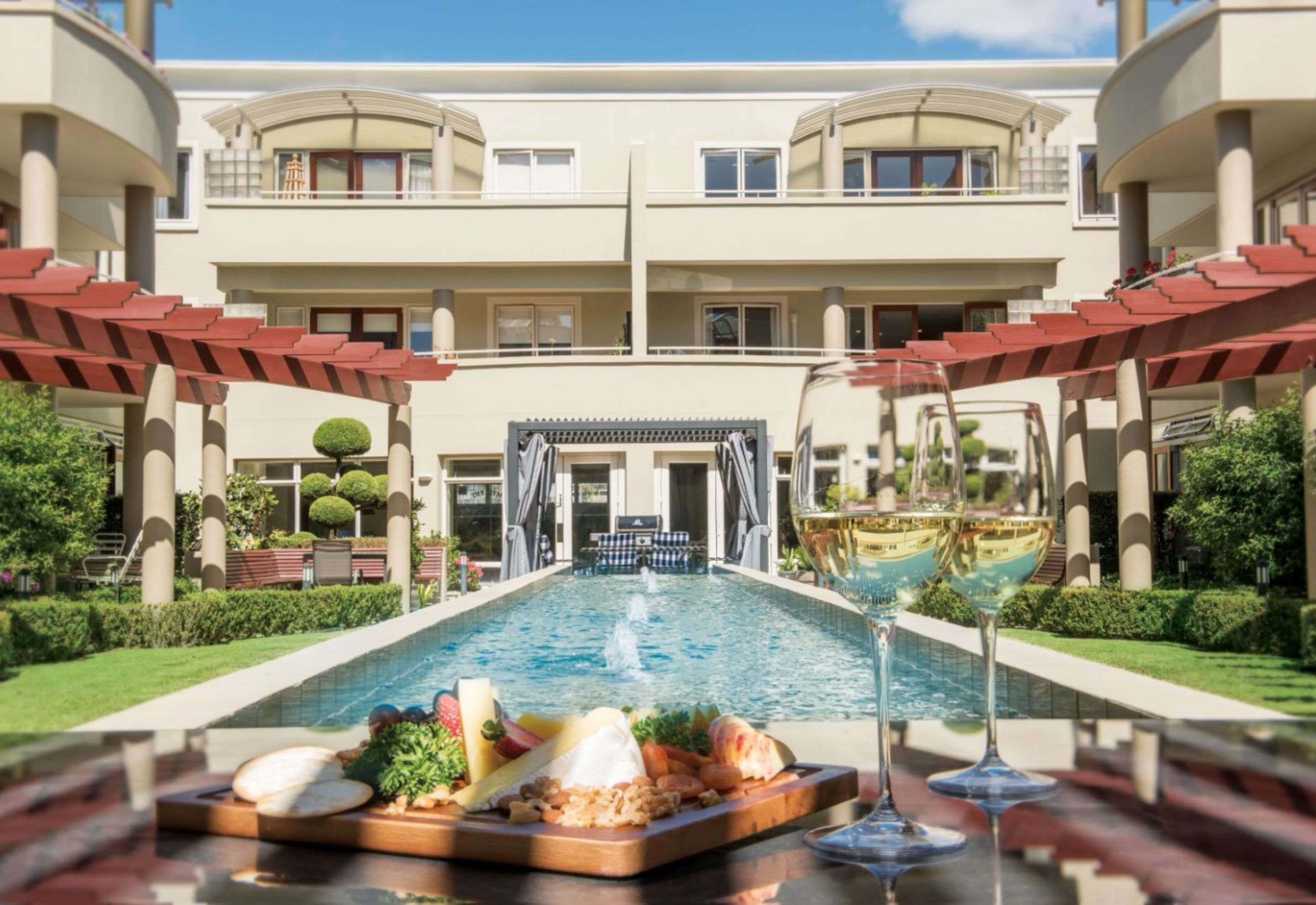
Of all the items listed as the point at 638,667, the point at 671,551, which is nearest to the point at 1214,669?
the point at 638,667

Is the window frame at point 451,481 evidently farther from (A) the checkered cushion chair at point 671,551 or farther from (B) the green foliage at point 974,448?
(B) the green foliage at point 974,448

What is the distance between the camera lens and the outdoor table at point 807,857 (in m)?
0.84

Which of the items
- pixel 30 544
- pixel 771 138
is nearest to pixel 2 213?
pixel 30 544

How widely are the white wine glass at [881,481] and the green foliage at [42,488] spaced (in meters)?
11.9

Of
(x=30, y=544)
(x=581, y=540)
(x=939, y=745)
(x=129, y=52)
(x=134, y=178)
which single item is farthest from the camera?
(x=581, y=540)

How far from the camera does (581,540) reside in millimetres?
24562

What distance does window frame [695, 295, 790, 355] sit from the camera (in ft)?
85.3

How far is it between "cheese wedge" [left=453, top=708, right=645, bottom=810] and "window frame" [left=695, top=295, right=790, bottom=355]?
2488 centimetres

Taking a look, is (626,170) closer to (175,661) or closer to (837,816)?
(175,661)

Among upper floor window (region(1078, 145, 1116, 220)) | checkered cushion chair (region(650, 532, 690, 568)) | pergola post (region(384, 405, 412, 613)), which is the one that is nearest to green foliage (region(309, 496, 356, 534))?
pergola post (region(384, 405, 412, 613))

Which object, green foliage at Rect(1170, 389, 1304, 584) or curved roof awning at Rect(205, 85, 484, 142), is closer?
green foliage at Rect(1170, 389, 1304, 584)

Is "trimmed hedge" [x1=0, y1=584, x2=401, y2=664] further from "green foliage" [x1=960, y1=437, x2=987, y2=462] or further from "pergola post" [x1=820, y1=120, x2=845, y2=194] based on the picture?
"pergola post" [x1=820, y1=120, x2=845, y2=194]

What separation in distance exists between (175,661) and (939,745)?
9.77 meters

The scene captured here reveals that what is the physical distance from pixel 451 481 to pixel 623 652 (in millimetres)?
13474
